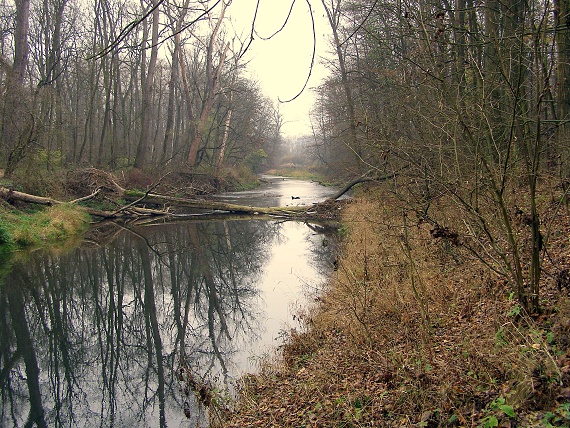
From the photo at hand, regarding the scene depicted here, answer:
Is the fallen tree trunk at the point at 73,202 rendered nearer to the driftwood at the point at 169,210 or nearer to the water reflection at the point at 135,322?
the driftwood at the point at 169,210

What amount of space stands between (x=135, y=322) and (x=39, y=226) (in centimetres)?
802

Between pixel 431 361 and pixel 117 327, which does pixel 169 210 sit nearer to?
pixel 117 327

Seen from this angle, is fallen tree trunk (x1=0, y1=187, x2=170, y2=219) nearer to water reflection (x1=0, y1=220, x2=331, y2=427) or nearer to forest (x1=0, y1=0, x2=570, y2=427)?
forest (x1=0, y1=0, x2=570, y2=427)

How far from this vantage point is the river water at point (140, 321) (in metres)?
5.49

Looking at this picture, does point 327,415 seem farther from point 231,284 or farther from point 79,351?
point 231,284

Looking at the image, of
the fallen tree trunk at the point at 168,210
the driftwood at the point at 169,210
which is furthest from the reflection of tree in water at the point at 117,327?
the driftwood at the point at 169,210

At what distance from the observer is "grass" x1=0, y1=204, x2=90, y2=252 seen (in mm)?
13055

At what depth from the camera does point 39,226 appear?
47.5 ft

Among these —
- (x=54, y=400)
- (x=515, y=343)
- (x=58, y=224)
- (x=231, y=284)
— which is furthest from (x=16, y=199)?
(x=515, y=343)

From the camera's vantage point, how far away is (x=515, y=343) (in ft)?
13.0

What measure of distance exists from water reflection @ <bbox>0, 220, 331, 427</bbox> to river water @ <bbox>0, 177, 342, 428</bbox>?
20 millimetres

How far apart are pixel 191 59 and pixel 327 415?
35590mm

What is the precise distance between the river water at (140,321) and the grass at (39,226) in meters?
1.04

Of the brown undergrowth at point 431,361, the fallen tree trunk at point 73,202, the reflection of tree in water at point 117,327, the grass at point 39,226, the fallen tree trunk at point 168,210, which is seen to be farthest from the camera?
the fallen tree trunk at point 168,210
